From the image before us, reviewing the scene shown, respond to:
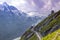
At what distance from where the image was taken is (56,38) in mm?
152750

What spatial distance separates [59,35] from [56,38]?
723 cm

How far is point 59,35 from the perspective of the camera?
6255 inches
